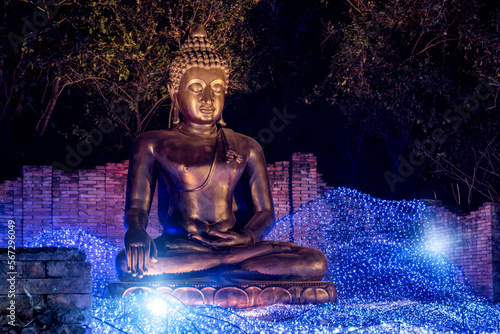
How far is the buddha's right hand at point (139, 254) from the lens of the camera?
525 cm

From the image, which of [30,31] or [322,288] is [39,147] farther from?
[322,288]

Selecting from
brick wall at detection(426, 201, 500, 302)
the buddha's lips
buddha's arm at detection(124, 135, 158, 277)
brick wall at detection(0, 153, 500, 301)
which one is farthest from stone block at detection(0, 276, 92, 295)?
brick wall at detection(426, 201, 500, 302)

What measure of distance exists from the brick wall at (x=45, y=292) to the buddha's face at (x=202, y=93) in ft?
10.6

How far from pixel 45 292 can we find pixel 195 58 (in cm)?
364

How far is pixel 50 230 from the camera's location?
8.40 metres

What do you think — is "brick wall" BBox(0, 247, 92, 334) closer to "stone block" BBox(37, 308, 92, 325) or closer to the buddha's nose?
"stone block" BBox(37, 308, 92, 325)

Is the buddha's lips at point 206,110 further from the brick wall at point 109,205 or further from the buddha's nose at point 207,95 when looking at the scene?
the brick wall at point 109,205

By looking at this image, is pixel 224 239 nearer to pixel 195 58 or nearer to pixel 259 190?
pixel 259 190

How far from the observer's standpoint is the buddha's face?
643 cm

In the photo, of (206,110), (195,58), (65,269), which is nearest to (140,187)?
(206,110)

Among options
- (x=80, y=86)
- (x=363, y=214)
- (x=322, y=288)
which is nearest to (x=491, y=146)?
(x=363, y=214)

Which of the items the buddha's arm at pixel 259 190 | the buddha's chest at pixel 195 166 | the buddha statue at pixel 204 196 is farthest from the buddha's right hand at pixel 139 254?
the buddha's arm at pixel 259 190

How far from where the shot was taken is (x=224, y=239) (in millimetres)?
5875

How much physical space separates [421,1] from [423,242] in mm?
3848
